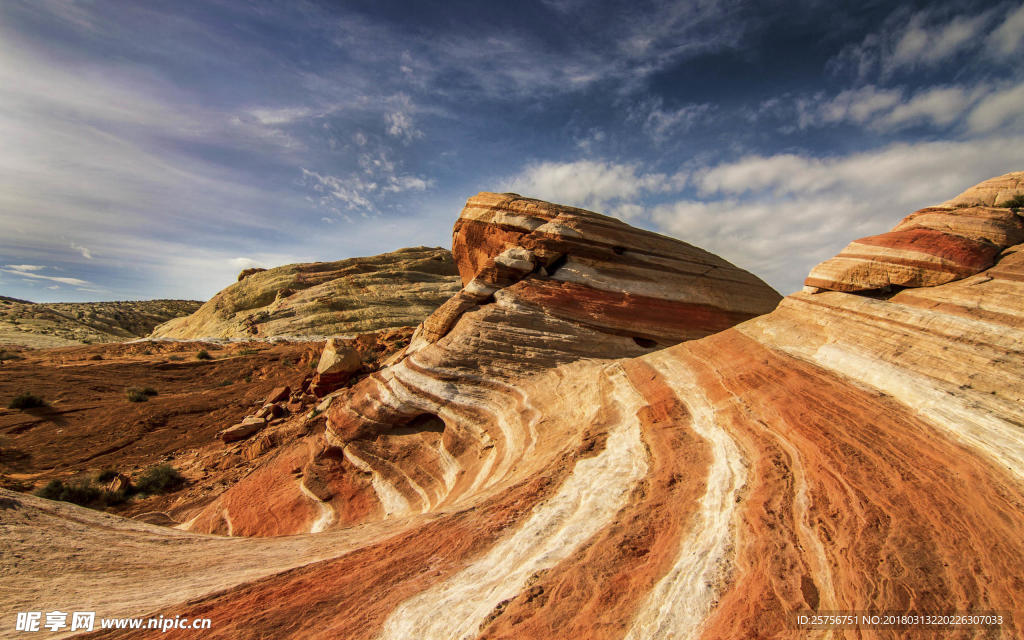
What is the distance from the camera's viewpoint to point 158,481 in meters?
10.8

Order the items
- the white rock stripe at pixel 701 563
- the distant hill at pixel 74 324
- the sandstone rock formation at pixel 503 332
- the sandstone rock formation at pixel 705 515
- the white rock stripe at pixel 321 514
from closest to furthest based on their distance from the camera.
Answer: the white rock stripe at pixel 701 563 → the sandstone rock formation at pixel 705 515 → the white rock stripe at pixel 321 514 → the sandstone rock formation at pixel 503 332 → the distant hill at pixel 74 324

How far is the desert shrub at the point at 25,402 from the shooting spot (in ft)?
53.7

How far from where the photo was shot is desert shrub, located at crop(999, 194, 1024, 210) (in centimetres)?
730

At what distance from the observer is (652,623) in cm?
279

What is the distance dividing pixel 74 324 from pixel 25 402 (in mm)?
47242

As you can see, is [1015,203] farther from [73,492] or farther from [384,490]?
[73,492]

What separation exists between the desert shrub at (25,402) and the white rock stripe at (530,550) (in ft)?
74.5

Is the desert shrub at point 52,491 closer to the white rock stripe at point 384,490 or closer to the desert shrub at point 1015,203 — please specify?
the white rock stripe at point 384,490

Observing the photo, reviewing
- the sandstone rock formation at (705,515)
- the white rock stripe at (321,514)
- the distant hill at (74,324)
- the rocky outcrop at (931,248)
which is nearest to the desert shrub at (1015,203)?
the rocky outcrop at (931,248)

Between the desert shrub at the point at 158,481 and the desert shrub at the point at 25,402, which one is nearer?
the desert shrub at the point at 158,481

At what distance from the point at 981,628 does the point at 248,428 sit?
15.2 metres

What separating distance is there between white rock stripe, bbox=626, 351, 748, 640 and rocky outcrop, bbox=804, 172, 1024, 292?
4.09 meters

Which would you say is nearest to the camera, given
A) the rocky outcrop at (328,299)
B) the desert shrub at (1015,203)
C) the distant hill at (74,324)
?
the desert shrub at (1015,203)

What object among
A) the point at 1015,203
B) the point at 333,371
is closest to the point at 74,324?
the point at 333,371
